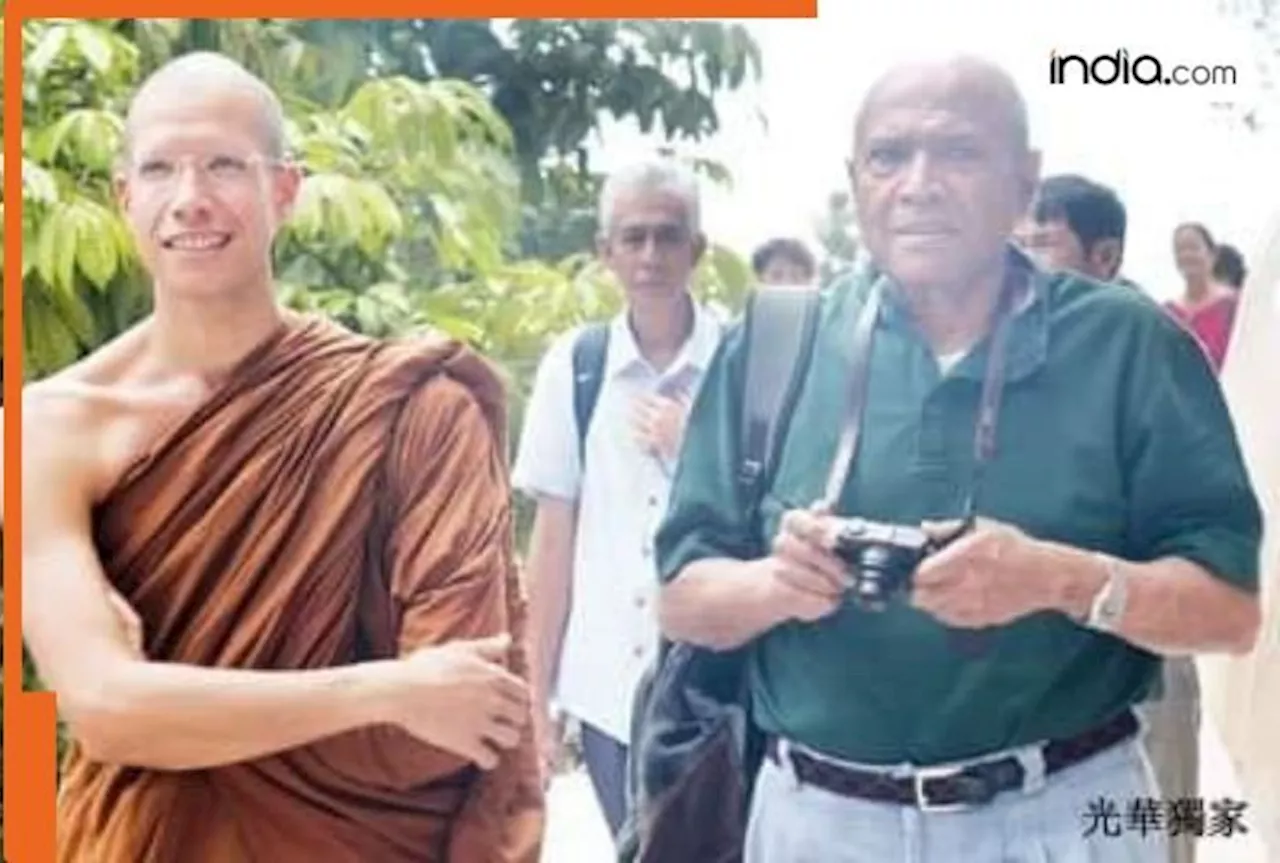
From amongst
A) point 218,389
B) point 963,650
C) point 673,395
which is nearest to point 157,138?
point 218,389

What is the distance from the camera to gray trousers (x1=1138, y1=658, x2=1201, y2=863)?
1.84 metres

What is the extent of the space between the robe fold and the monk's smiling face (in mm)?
111

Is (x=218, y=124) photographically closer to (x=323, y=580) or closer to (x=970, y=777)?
(x=323, y=580)

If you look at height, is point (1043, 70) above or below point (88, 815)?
above

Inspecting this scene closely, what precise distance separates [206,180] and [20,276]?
218 mm

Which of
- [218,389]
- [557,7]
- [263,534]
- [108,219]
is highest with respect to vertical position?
[557,7]

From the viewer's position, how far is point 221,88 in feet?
6.22

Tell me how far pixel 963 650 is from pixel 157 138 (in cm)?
94

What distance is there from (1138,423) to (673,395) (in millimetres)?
450

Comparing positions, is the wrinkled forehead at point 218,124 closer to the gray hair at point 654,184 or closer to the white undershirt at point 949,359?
the gray hair at point 654,184

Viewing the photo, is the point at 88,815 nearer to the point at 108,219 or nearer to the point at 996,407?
the point at 108,219

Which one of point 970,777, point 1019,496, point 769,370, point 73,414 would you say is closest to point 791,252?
point 769,370

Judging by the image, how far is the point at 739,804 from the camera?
6.16ft

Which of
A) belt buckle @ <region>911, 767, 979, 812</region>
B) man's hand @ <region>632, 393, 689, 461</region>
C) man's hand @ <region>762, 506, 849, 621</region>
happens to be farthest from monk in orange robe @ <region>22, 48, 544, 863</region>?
belt buckle @ <region>911, 767, 979, 812</region>
